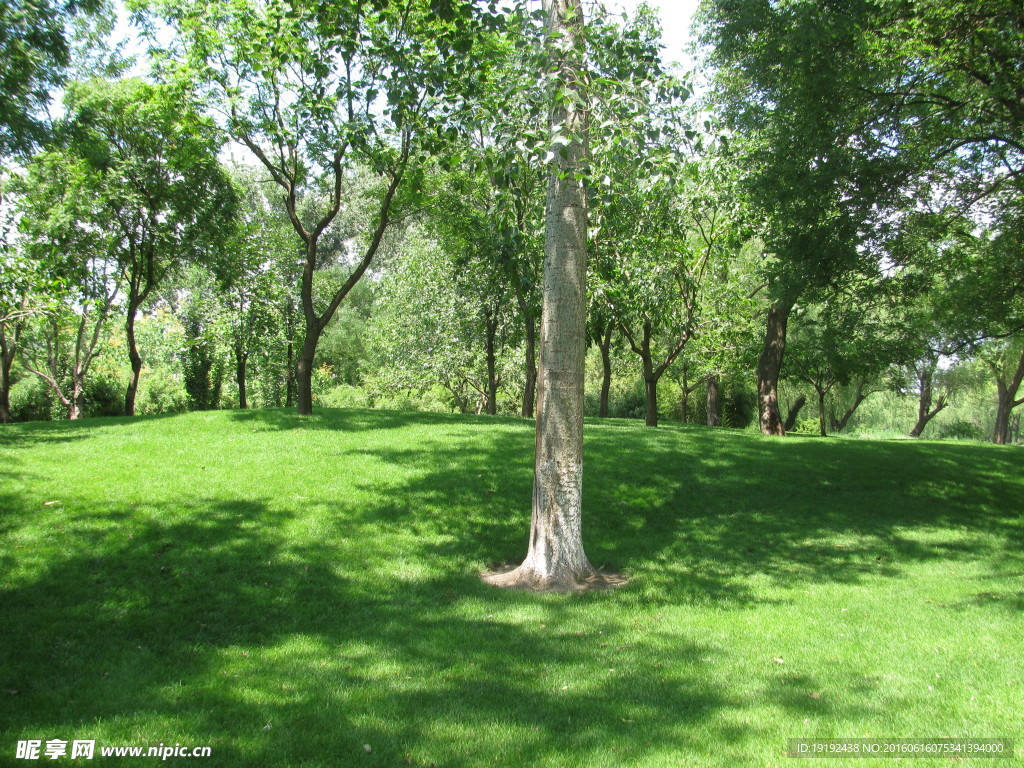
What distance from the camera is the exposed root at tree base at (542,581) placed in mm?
7500

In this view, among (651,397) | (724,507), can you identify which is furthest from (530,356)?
(724,507)

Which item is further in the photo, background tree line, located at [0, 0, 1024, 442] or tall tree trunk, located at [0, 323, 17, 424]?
tall tree trunk, located at [0, 323, 17, 424]

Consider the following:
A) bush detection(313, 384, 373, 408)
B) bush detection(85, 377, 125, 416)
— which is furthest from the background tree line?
bush detection(313, 384, 373, 408)

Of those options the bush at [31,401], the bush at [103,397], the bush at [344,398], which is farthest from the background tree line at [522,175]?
the bush at [344,398]

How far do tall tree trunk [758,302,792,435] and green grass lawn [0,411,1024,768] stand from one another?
537cm

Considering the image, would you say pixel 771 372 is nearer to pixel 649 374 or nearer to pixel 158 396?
pixel 649 374

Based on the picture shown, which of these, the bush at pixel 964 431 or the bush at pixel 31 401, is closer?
the bush at pixel 31 401

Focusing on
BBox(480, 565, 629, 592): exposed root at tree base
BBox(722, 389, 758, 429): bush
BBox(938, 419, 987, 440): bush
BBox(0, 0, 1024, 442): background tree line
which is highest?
BBox(0, 0, 1024, 442): background tree line

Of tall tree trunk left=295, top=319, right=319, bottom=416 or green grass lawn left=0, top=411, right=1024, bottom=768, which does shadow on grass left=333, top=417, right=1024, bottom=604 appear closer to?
green grass lawn left=0, top=411, right=1024, bottom=768

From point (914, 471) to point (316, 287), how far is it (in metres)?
20.8

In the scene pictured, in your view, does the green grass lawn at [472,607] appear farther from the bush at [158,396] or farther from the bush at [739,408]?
the bush at [739,408]

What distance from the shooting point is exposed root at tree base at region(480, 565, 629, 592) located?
7.50m

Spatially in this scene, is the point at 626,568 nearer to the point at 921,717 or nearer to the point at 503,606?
the point at 503,606

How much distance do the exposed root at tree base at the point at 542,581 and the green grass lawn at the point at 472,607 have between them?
22cm
